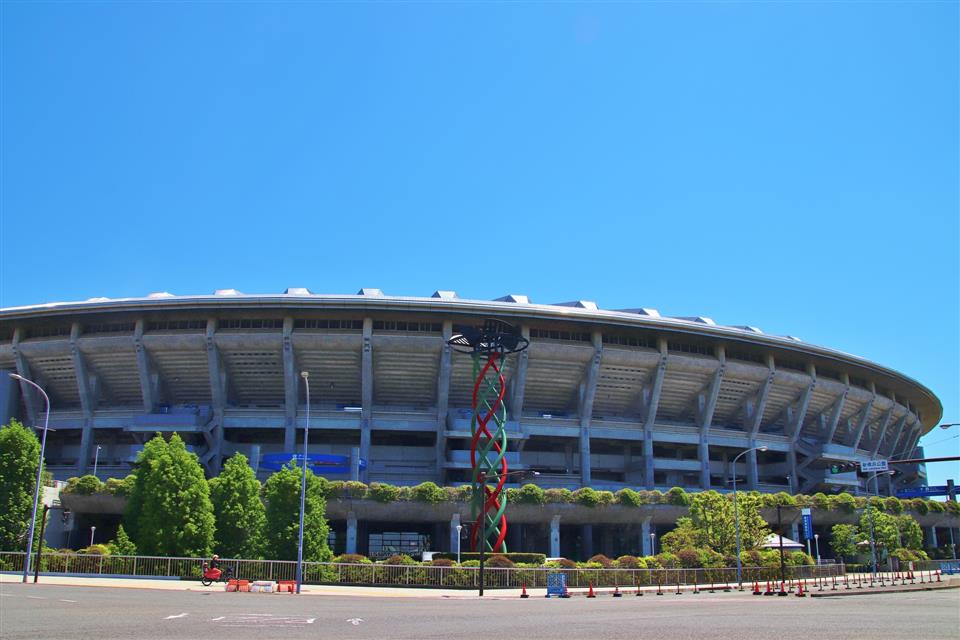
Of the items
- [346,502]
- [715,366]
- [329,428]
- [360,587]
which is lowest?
[360,587]

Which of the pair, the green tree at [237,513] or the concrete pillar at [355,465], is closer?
the green tree at [237,513]

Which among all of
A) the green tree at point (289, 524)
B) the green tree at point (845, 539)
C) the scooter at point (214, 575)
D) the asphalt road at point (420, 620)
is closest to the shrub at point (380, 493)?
the green tree at point (289, 524)

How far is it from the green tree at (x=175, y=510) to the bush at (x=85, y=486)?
13347mm

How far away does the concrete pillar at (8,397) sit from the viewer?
65500 mm

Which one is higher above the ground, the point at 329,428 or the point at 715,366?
the point at 715,366

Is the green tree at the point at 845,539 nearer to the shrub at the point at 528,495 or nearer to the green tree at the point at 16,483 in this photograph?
the shrub at the point at 528,495

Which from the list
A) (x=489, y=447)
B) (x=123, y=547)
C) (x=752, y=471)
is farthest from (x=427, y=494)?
(x=752, y=471)

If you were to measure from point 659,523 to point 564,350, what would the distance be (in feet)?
53.8

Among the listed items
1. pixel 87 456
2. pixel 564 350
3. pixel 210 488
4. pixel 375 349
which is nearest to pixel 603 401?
pixel 564 350

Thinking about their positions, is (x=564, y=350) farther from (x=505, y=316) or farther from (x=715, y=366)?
(x=715, y=366)

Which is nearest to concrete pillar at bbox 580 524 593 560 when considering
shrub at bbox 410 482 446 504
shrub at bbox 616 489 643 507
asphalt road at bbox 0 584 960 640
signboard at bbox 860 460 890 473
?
shrub at bbox 616 489 643 507

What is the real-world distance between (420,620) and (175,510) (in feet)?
84.1

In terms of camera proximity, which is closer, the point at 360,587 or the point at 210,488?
the point at 360,587

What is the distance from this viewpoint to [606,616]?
69.5 ft
